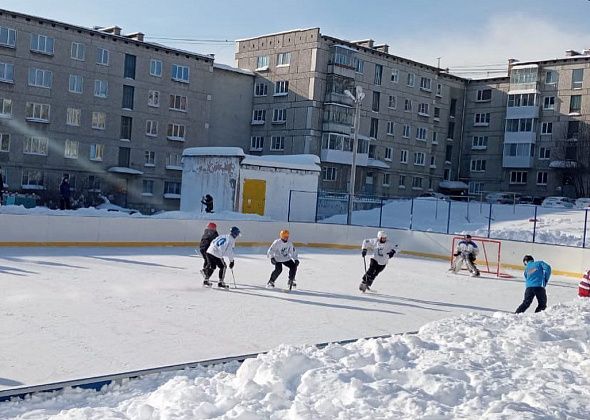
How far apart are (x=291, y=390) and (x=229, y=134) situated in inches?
1742

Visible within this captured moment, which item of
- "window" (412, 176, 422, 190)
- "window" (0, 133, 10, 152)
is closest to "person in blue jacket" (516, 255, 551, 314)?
"window" (0, 133, 10, 152)

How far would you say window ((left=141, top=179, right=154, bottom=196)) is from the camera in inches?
1683

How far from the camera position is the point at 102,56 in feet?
134

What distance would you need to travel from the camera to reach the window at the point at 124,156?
42125 mm

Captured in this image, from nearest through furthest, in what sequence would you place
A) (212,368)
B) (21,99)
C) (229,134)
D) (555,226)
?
1. (212,368)
2. (555,226)
3. (21,99)
4. (229,134)

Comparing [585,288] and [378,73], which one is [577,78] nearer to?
[378,73]

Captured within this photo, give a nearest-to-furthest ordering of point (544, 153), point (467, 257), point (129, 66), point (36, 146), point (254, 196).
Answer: point (467, 257)
point (254, 196)
point (36, 146)
point (129, 66)
point (544, 153)

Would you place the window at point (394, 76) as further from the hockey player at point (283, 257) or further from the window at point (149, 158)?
the hockey player at point (283, 257)

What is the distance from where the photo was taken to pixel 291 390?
16.9 feet

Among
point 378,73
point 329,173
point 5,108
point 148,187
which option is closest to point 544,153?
point 378,73

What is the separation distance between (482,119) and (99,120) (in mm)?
28478

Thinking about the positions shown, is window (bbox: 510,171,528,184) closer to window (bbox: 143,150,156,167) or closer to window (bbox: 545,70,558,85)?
window (bbox: 545,70,558,85)

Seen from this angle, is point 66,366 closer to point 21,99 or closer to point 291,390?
point 291,390

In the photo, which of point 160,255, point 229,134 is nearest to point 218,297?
point 160,255
